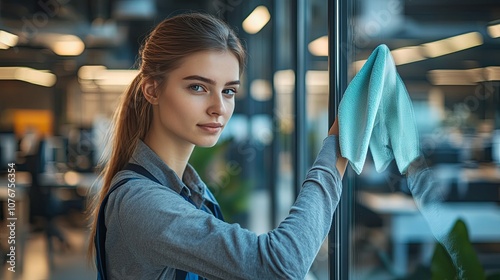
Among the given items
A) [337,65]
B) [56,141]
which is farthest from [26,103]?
[337,65]

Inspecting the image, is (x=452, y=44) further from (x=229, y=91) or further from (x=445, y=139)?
(x=229, y=91)

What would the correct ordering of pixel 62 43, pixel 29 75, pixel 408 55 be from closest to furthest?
1. pixel 408 55
2. pixel 29 75
3. pixel 62 43

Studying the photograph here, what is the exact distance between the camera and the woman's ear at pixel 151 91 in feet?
3.47

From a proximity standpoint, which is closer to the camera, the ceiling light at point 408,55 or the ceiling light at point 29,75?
the ceiling light at point 408,55

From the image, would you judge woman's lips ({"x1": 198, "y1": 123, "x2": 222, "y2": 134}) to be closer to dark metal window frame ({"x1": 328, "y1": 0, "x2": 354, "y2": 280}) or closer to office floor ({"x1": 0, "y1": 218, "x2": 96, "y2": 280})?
dark metal window frame ({"x1": 328, "y1": 0, "x2": 354, "y2": 280})

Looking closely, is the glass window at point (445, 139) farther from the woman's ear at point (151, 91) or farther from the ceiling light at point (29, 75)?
the ceiling light at point (29, 75)

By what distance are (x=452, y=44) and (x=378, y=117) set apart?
22cm

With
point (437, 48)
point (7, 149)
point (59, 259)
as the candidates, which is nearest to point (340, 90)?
point (437, 48)

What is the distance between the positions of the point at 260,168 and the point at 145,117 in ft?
14.1

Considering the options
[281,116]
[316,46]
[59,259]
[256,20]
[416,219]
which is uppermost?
[256,20]

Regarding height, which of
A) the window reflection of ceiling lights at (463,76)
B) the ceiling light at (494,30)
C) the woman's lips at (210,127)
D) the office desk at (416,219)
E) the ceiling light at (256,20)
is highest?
the ceiling light at (256,20)

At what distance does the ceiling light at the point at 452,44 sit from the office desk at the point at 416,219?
0.26 m

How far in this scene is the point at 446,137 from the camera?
3.72 ft

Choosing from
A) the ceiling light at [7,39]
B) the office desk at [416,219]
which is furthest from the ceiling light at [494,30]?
the ceiling light at [7,39]
